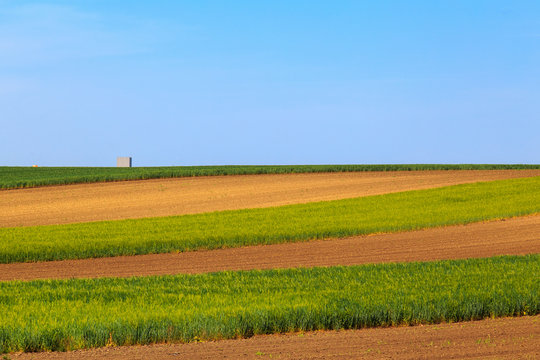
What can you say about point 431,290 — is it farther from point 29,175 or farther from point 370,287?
point 29,175

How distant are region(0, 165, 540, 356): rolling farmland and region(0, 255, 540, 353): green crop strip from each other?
24 mm

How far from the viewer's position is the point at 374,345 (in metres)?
9.31

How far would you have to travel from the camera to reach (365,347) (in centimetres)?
919

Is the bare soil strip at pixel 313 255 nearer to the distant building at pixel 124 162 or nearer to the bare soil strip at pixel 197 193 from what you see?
the bare soil strip at pixel 197 193

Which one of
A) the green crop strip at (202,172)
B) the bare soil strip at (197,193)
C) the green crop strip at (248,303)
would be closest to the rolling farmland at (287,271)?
the green crop strip at (248,303)

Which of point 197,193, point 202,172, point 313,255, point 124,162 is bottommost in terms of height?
point 313,255

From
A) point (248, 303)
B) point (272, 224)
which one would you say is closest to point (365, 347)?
point (248, 303)

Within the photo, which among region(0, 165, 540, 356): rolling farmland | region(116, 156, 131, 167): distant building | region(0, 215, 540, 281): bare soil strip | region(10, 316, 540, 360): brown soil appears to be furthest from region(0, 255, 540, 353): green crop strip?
region(116, 156, 131, 167): distant building

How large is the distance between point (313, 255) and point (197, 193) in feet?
71.0

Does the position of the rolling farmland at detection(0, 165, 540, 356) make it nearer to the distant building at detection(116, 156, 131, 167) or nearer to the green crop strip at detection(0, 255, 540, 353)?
the green crop strip at detection(0, 255, 540, 353)

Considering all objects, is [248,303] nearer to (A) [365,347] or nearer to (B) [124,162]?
(A) [365,347]

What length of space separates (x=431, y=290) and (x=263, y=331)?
3.81 meters

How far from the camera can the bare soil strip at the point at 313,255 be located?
1902cm

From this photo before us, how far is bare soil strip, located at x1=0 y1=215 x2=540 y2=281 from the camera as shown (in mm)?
19016
